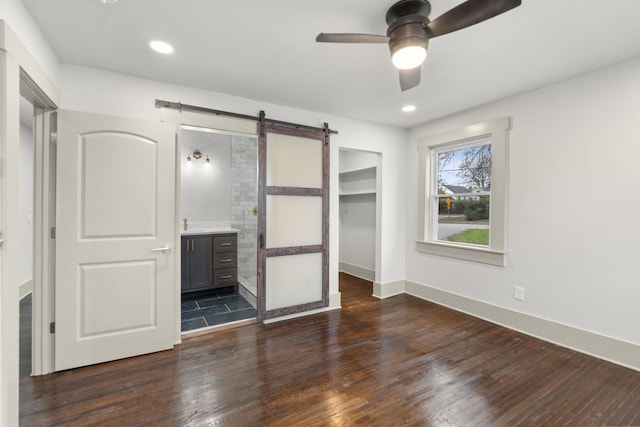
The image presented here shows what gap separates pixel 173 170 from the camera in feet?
8.87

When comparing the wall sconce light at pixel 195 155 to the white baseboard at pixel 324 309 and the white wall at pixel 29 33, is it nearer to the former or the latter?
the white wall at pixel 29 33

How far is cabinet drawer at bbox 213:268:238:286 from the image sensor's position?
4289 millimetres

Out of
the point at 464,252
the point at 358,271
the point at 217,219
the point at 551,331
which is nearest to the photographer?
the point at 551,331

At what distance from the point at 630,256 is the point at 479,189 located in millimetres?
1485

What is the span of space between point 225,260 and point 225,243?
257 mm

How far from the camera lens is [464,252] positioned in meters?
3.66

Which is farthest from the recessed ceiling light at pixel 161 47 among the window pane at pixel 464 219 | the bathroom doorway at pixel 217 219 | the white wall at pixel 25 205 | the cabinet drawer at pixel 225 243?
the window pane at pixel 464 219

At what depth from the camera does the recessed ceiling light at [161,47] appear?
2.16 meters

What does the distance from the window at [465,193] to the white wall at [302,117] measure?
1.18ft

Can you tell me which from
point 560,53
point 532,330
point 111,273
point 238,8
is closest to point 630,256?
point 532,330

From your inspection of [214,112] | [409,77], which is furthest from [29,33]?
[409,77]

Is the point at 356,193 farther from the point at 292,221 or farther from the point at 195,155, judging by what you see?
the point at 195,155

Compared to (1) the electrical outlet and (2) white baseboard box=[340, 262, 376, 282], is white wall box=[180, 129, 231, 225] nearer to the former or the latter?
(2) white baseboard box=[340, 262, 376, 282]

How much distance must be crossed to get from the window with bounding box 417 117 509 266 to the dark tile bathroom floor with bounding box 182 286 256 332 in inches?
105
